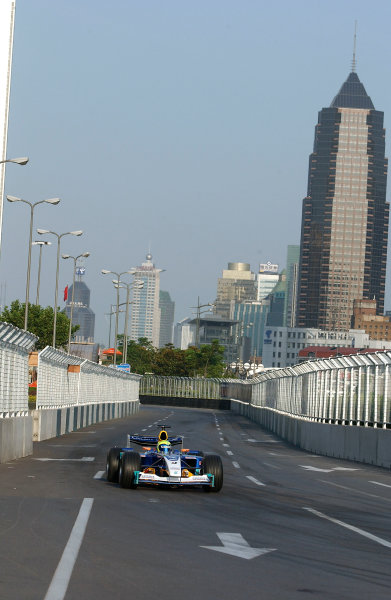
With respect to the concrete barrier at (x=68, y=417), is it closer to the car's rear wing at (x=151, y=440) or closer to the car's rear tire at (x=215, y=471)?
the car's rear wing at (x=151, y=440)

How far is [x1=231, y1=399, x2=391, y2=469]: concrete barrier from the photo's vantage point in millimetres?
28000

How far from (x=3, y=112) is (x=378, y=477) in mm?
97723

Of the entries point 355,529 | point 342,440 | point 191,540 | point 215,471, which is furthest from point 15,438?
point 191,540

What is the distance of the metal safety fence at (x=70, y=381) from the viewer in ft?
119

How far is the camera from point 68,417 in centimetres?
4319

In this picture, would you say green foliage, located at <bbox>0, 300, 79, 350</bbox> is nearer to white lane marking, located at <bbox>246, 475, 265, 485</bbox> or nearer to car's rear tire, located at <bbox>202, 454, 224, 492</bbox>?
white lane marking, located at <bbox>246, 475, 265, 485</bbox>

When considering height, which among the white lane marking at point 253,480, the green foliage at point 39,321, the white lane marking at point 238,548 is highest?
the green foliage at point 39,321

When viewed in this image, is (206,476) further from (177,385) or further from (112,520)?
(177,385)

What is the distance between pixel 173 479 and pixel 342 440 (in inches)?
648

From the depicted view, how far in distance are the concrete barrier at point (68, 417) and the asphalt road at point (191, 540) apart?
11155 mm

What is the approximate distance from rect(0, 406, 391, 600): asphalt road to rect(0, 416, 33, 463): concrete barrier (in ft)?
8.08

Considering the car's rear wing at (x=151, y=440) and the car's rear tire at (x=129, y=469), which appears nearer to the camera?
the car's rear tire at (x=129, y=469)

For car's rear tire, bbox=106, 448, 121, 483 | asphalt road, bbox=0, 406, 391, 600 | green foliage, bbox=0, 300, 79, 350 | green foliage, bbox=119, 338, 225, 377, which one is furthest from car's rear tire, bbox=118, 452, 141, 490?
green foliage, bbox=119, 338, 225, 377

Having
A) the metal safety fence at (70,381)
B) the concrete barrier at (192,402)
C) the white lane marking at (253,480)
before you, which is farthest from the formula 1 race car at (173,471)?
the concrete barrier at (192,402)
